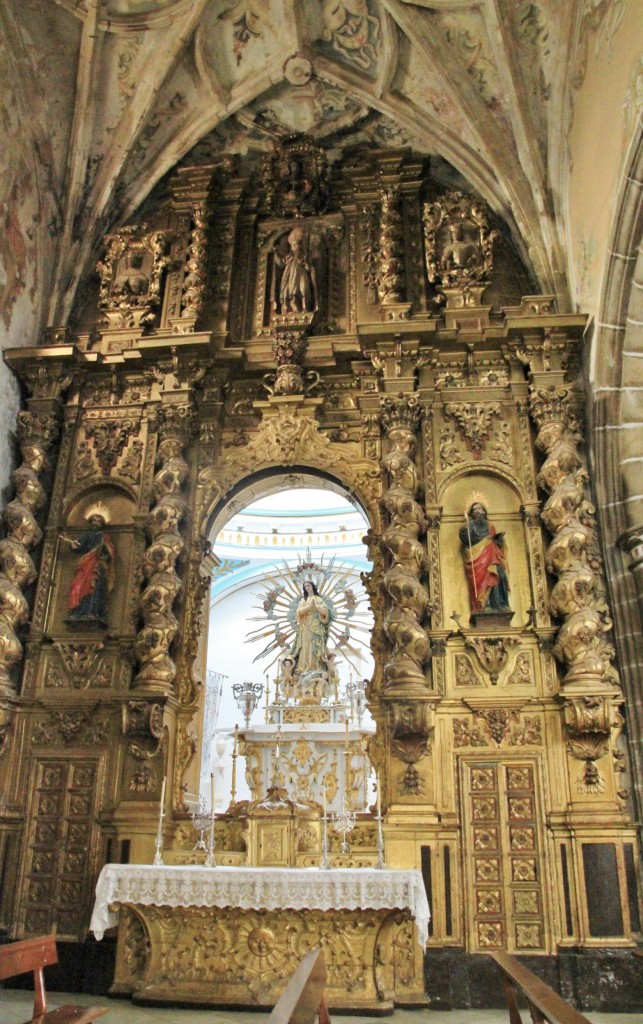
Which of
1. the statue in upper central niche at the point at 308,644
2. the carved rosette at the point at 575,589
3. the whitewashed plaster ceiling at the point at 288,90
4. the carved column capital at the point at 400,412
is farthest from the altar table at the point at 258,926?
the whitewashed plaster ceiling at the point at 288,90

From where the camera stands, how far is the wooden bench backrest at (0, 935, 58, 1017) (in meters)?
4.22

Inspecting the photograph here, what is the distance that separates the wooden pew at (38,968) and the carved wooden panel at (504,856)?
13.4ft

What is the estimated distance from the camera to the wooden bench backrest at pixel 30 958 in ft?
13.9

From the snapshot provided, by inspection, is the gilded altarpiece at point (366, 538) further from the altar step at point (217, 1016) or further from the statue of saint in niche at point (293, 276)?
the altar step at point (217, 1016)

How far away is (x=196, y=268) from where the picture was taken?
10.5 metres

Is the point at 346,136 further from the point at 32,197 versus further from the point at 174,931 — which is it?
the point at 174,931

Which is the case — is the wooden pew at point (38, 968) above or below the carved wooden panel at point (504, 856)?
below

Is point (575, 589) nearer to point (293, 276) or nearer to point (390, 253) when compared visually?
point (390, 253)

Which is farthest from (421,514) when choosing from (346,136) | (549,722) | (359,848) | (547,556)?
(346,136)

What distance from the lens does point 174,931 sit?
6863 mm

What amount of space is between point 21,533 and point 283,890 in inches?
190

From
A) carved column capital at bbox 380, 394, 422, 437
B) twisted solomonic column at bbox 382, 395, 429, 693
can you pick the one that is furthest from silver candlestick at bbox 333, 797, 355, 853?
carved column capital at bbox 380, 394, 422, 437

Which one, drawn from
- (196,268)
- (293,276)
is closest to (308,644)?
(293,276)

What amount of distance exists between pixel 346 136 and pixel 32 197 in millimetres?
4156
